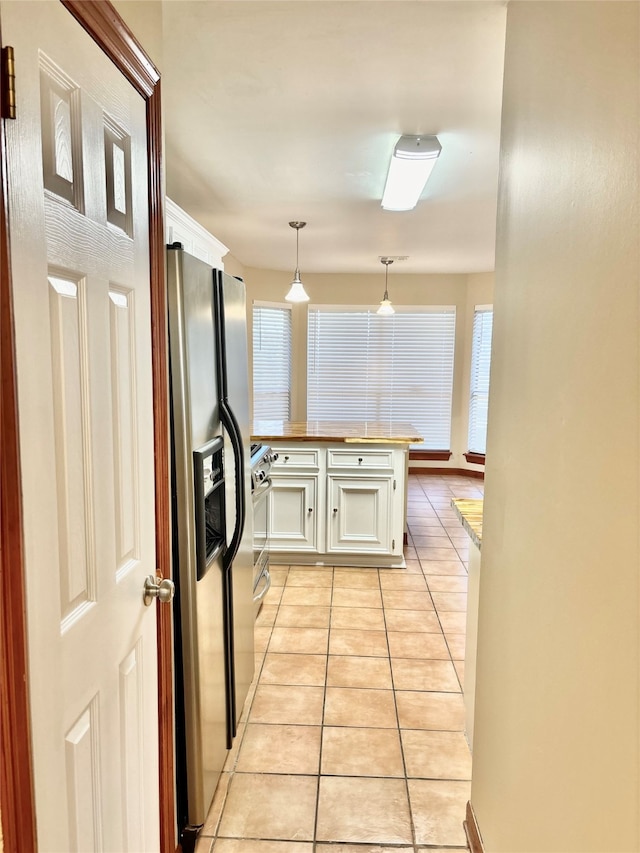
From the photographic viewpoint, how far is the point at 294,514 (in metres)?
3.79

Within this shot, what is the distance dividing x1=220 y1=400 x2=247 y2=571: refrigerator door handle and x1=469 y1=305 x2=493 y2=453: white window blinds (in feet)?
16.3

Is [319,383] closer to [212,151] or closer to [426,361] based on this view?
[426,361]

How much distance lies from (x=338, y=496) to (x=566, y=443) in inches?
109

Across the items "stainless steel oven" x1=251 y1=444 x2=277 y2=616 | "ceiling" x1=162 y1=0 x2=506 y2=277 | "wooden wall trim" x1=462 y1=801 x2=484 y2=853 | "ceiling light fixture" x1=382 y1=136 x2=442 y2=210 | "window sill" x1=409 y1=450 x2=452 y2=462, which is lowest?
"wooden wall trim" x1=462 y1=801 x2=484 y2=853

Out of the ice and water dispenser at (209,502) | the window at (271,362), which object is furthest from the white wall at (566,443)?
the window at (271,362)

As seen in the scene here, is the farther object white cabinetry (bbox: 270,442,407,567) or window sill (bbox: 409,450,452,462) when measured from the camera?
window sill (bbox: 409,450,452,462)

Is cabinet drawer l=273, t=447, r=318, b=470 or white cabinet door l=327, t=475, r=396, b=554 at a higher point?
cabinet drawer l=273, t=447, r=318, b=470

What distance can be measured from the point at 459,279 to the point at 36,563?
6503 millimetres

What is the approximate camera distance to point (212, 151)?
8.55 feet

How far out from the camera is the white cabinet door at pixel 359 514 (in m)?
3.70

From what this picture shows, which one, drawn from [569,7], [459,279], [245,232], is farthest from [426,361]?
[569,7]

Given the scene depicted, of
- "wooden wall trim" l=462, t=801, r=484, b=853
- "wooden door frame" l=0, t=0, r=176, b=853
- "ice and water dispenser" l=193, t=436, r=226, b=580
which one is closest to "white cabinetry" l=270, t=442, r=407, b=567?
"ice and water dispenser" l=193, t=436, r=226, b=580

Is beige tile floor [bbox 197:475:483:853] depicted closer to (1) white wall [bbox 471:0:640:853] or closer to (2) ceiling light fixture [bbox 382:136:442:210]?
(1) white wall [bbox 471:0:640:853]

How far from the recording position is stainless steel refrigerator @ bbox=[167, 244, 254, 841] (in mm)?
1501
